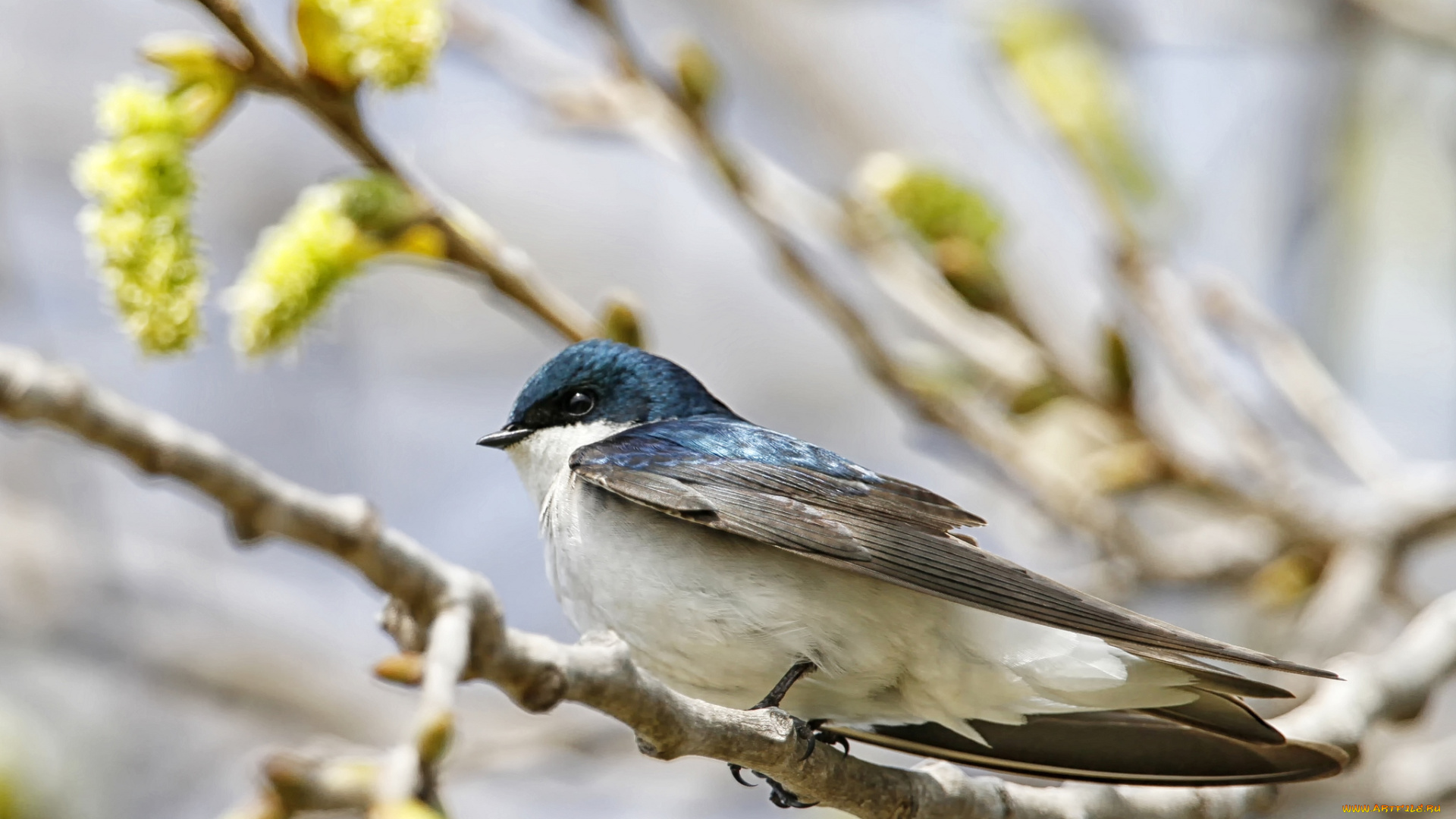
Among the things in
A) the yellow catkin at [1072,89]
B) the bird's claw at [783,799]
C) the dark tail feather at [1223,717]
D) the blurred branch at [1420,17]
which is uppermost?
the blurred branch at [1420,17]

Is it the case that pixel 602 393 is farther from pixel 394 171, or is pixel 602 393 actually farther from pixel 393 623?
pixel 393 623

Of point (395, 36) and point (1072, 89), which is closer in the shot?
point (395, 36)

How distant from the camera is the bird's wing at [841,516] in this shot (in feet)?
5.41

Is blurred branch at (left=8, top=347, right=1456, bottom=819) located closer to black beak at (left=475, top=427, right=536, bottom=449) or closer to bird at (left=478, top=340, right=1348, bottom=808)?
bird at (left=478, top=340, right=1348, bottom=808)

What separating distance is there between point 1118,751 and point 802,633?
509 millimetres

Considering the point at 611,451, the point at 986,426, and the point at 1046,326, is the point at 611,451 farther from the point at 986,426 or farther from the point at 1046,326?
the point at 1046,326

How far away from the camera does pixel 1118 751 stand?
2.01 metres

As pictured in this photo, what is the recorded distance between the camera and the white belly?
186 centimetres

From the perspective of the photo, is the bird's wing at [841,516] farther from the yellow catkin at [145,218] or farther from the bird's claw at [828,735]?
the yellow catkin at [145,218]

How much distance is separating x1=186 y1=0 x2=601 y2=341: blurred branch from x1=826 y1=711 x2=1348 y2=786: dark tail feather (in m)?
0.78

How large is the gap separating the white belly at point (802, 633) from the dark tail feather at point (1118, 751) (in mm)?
68

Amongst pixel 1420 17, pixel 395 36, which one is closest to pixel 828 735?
pixel 395 36

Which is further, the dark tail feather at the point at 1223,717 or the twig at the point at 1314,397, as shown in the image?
the twig at the point at 1314,397

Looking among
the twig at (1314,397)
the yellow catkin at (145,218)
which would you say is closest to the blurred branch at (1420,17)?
the twig at (1314,397)
